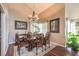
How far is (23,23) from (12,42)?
15.4 inches

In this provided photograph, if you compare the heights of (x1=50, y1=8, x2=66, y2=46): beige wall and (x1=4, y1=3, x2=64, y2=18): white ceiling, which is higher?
(x1=4, y1=3, x2=64, y2=18): white ceiling

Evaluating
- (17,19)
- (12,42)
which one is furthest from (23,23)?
(12,42)

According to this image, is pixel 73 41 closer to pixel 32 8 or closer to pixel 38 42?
pixel 38 42

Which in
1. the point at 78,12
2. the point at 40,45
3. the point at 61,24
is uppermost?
the point at 78,12

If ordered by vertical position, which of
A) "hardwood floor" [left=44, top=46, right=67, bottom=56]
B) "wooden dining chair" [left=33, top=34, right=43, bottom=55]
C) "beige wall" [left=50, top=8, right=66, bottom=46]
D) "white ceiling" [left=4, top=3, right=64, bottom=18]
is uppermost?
"white ceiling" [left=4, top=3, right=64, bottom=18]

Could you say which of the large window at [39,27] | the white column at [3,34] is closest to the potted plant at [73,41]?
the large window at [39,27]

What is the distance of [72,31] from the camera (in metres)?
2.18

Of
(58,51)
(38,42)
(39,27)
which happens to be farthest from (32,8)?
(58,51)

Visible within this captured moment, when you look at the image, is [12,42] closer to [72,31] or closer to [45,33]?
[45,33]

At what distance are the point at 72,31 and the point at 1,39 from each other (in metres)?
1.28

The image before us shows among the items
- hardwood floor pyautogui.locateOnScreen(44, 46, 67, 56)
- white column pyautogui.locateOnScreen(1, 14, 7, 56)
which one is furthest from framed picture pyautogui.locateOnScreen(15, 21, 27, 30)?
hardwood floor pyautogui.locateOnScreen(44, 46, 67, 56)

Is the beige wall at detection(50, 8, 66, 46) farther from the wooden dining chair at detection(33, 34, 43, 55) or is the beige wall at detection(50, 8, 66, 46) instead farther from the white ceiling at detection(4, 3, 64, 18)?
the wooden dining chair at detection(33, 34, 43, 55)

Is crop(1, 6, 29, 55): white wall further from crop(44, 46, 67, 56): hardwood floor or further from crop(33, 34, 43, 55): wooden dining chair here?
crop(44, 46, 67, 56): hardwood floor

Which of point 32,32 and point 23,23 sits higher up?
point 23,23
